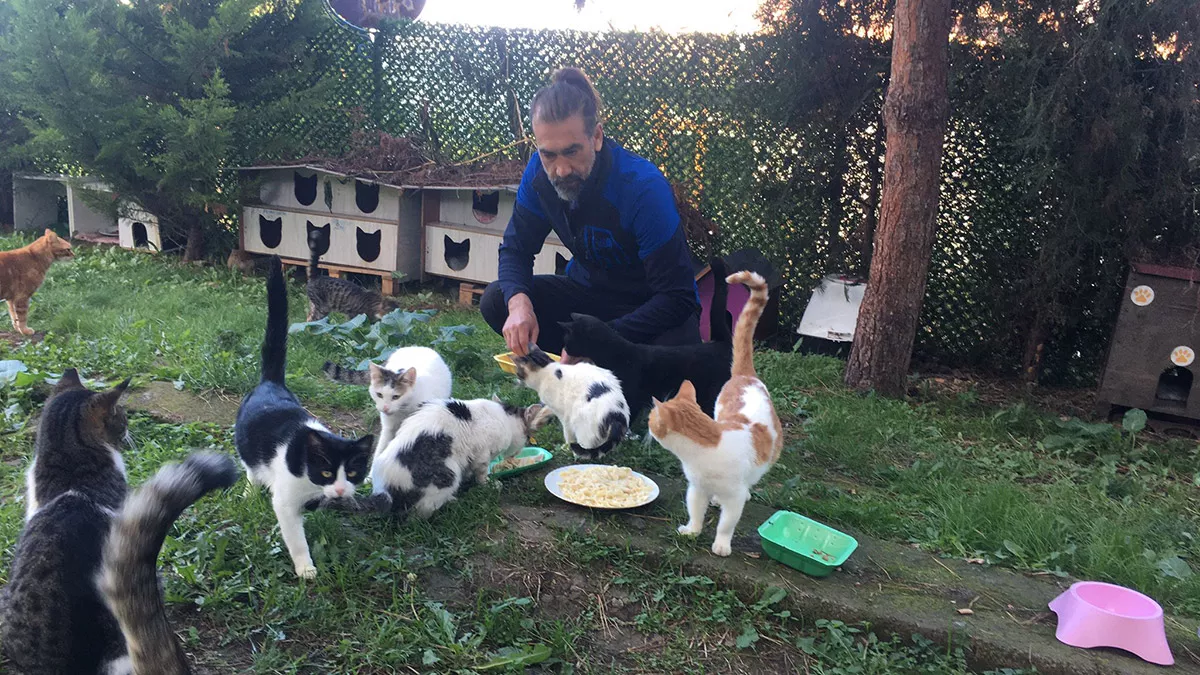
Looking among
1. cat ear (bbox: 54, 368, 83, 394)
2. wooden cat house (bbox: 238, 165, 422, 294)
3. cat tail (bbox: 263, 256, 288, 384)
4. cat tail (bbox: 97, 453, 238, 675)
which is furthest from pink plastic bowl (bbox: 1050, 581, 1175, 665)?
wooden cat house (bbox: 238, 165, 422, 294)

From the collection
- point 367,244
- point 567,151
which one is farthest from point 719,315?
point 367,244

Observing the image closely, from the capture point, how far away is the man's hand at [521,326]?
3643 millimetres

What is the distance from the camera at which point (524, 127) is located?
7.19m

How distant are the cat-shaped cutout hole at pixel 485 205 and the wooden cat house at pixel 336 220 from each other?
61cm

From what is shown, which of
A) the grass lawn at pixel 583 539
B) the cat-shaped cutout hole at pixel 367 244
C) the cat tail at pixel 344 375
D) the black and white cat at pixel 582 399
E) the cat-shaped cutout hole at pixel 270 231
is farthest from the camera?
the cat-shaped cutout hole at pixel 270 231

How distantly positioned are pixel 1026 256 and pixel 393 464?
498cm

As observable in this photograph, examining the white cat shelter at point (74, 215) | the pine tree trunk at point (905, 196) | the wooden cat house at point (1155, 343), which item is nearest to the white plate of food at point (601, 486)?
the pine tree trunk at point (905, 196)

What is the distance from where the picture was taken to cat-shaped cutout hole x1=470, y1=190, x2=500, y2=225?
6953 millimetres

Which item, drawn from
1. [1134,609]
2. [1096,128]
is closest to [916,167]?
[1096,128]

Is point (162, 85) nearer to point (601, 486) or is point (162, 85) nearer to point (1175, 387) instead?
point (601, 486)

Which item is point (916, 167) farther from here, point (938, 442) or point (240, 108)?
point (240, 108)

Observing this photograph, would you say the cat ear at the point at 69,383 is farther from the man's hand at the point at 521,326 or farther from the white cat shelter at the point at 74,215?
the white cat shelter at the point at 74,215

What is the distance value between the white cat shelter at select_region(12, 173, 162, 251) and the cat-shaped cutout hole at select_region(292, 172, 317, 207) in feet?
5.58

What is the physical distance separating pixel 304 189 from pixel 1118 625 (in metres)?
7.36
